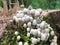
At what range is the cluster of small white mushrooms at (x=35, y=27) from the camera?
1428 mm

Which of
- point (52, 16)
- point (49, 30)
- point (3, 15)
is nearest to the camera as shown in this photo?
point (49, 30)

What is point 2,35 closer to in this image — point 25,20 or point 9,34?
point 9,34

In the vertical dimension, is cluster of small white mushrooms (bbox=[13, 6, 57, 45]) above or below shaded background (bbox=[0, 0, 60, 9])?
above

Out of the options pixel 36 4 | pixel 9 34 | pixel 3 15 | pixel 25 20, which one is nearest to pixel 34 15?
pixel 25 20

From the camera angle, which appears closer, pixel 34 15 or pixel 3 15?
pixel 34 15

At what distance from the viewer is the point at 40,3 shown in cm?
441

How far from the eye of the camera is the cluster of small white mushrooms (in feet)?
4.68

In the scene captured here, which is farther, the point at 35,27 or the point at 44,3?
the point at 44,3

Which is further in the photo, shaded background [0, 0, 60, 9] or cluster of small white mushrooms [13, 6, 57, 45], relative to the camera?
shaded background [0, 0, 60, 9]

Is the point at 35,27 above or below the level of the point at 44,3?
above

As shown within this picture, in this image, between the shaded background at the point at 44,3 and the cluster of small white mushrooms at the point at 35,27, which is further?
the shaded background at the point at 44,3

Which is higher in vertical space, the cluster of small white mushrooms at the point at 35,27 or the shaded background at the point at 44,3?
the cluster of small white mushrooms at the point at 35,27

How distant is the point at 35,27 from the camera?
1555mm

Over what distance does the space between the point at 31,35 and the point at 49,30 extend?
14 centimetres
